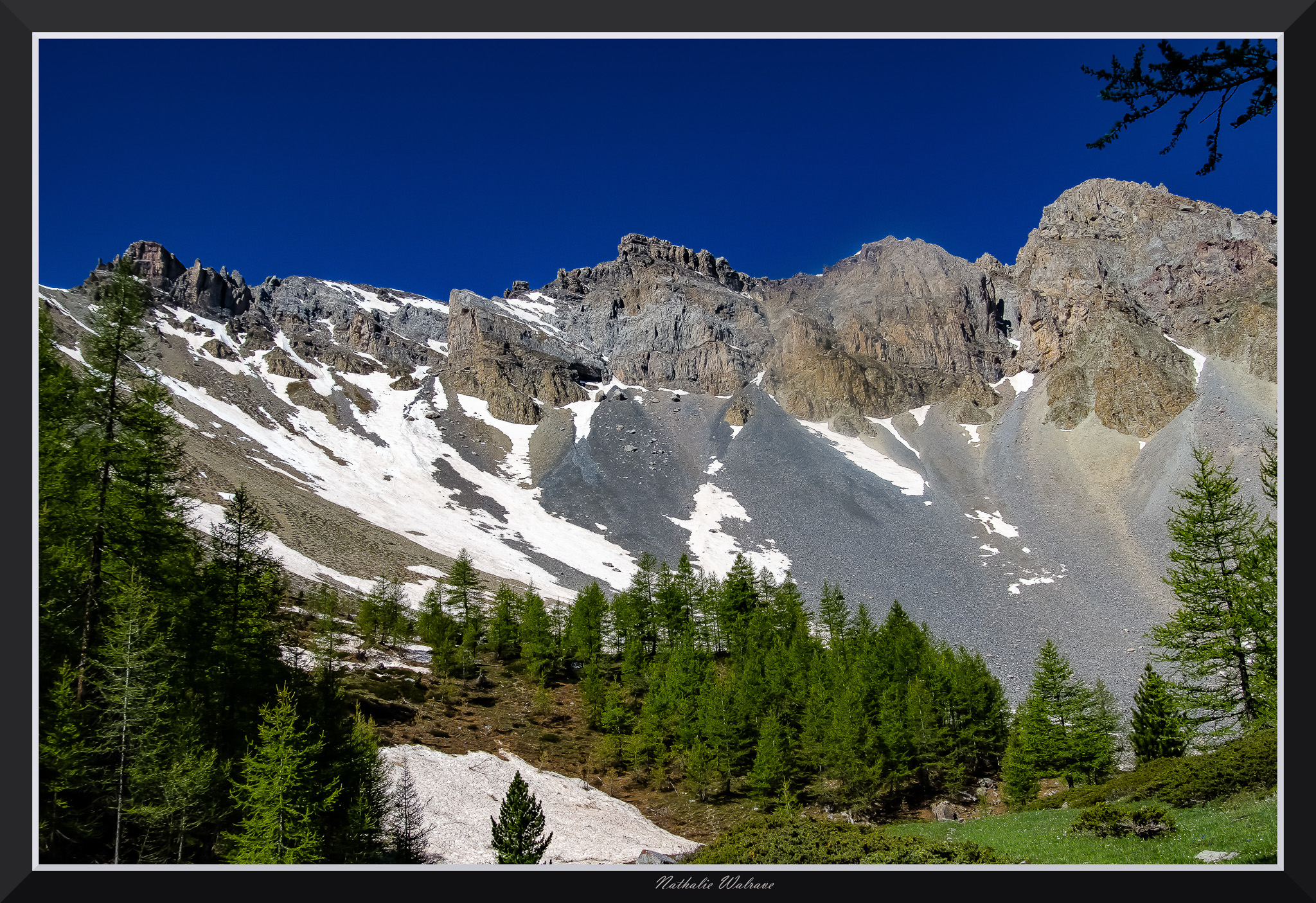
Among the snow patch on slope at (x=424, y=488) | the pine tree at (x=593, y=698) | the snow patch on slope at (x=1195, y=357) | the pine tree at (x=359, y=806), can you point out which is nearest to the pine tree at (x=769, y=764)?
the pine tree at (x=593, y=698)

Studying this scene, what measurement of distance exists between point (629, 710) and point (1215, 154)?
3692 centimetres

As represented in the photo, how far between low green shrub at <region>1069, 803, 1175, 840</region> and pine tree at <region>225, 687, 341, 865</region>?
669 inches

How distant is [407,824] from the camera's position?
67.3 ft

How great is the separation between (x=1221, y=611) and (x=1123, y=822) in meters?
8.15

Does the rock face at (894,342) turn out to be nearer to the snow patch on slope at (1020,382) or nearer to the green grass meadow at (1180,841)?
the snow patch on slope at (1020,382)

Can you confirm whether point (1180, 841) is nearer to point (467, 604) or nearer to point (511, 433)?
point (467, 604)

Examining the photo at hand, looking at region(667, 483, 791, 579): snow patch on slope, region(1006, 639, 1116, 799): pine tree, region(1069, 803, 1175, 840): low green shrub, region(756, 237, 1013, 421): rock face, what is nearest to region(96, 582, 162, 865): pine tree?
region(1069, 803, 1175, 840): low green shrub

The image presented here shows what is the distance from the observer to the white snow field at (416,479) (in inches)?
3558

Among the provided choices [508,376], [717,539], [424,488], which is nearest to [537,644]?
[717,539]

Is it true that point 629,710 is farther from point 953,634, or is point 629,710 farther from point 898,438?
point 898,438

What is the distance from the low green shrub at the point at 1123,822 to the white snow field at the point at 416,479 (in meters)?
65.1

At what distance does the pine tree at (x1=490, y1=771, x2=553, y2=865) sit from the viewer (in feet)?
50.6

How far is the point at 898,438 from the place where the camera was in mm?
136750

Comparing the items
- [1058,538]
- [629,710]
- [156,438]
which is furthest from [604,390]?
[156,438]
